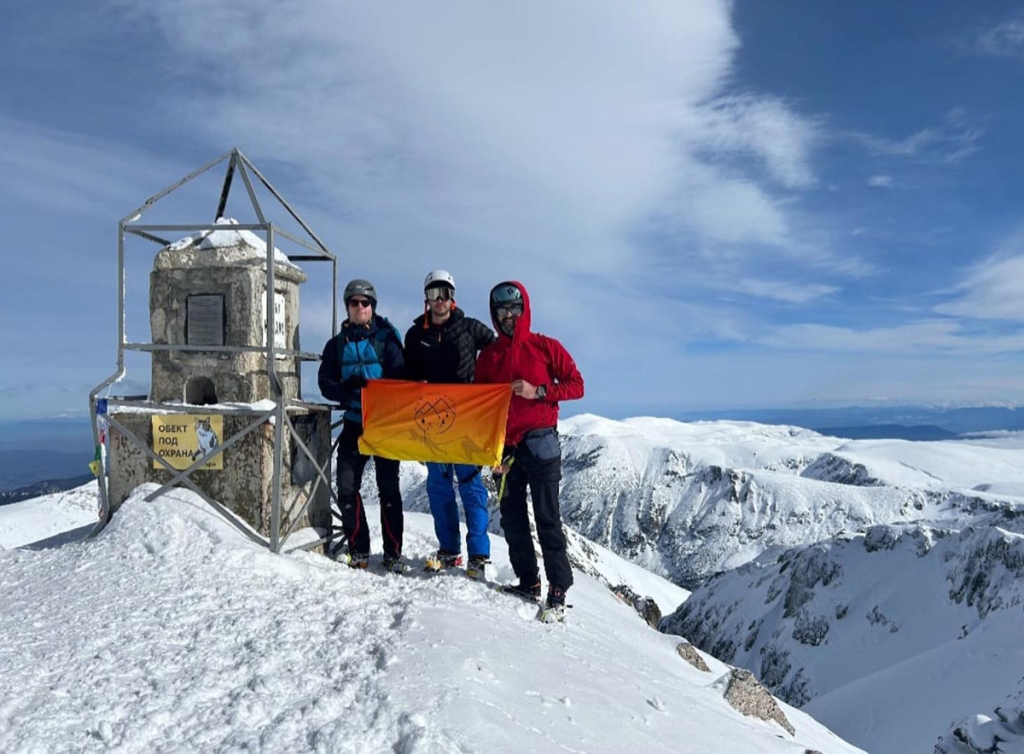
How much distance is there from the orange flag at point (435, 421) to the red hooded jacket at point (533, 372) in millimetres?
173

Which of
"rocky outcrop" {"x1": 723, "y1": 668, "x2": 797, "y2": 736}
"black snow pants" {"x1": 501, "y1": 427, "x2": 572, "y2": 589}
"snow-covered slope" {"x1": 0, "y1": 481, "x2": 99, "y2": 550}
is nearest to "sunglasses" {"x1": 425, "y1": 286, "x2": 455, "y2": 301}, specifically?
"black snow pants" {"x1": 501, "y1": 427, "x2": 572, "y2": 589}

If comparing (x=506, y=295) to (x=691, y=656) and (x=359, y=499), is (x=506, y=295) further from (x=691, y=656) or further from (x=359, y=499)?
(x=691, y=656)

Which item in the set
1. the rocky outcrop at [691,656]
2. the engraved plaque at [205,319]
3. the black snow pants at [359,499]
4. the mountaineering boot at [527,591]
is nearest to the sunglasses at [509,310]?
the black snow pants at [359,499]

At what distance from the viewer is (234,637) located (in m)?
5.73

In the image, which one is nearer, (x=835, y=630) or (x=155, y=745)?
(x=155, y=745)

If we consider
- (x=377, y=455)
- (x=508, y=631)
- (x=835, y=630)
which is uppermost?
(x=377, y=455)

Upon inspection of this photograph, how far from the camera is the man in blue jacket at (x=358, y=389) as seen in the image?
8.92 metres

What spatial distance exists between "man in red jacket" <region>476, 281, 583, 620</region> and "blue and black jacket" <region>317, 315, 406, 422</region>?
5.81 ft

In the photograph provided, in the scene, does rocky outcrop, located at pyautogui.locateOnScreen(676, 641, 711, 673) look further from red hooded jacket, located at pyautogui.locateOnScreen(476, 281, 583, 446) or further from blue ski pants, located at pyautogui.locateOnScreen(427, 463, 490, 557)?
red hooded jacket, located at pyautogui.locateOnScreen(476, 281, 583, 446)

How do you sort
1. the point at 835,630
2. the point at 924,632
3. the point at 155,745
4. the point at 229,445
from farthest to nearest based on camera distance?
the point at 835,630
the point at 924,632
the point at 229,445
the point at 155,745

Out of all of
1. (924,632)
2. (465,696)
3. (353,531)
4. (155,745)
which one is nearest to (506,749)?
(465,696)

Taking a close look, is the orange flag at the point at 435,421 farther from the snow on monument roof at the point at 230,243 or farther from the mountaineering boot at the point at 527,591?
the snow on monument roof at the point at 230,243

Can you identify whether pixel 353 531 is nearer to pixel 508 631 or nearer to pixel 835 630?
pixel 508 631

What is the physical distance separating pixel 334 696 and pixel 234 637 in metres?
1.46
